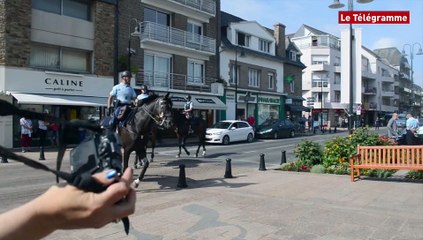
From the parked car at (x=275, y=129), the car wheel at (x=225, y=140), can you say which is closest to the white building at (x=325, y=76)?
the parked car at (x=275, y=129)

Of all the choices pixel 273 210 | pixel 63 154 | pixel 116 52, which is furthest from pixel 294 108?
pixel 63 154

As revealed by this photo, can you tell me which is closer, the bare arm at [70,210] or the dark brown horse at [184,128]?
the bare arm at [70,210]

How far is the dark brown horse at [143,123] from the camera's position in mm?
9125

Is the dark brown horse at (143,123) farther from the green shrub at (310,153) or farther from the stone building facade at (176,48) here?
the stone building facade at (176,48)

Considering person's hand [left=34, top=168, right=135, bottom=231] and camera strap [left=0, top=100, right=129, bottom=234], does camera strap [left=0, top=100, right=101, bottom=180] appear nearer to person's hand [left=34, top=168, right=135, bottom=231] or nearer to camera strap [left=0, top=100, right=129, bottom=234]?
camera strap [left=0, top=100, right=129, bottom=234]

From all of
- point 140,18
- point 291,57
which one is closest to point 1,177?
point 140,18

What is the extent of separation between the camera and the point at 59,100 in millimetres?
20609

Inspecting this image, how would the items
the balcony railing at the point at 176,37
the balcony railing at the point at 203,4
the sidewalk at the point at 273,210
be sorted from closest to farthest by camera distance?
the sidewalk at the point at 273,210
the balcony railing at the point at 176,37
the balcony railing at the point at 203,4

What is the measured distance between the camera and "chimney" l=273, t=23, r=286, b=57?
140 ft

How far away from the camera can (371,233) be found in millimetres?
5672

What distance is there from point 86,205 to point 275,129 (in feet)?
97.8

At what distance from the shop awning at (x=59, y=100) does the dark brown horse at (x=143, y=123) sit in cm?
1165

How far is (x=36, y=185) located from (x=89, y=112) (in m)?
14.5

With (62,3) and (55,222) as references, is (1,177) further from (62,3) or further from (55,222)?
(62,3)
